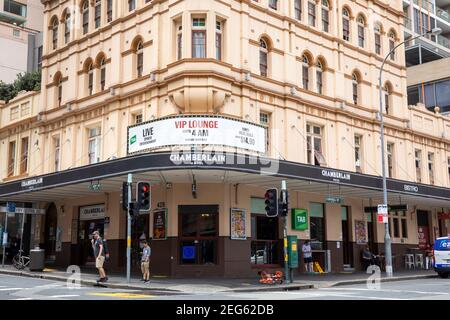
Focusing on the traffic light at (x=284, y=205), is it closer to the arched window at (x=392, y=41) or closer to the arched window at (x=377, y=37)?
the arched window at (x=377, y=37)

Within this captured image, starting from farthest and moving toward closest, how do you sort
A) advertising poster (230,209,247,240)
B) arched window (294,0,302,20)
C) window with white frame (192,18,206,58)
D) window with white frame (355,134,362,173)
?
window with white frame (355,134,362,173) → arched window (294,0,302,20) → window with white frame (192,18,206,58) → advertising poster (230,209,247,240)

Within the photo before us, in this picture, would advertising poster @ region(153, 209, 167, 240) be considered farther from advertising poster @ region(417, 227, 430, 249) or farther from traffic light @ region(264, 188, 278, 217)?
advertising poster @ region(417, 227, 430, 249)

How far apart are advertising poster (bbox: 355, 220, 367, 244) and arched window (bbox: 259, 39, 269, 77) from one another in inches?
383

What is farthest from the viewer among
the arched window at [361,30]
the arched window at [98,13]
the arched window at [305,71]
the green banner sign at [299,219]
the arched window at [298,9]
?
the arched window at [361,30]

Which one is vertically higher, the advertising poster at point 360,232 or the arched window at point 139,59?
the arched window at point 139,59

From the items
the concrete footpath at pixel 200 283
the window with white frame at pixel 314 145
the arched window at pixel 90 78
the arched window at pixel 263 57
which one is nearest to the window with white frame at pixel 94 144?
the arched window at pixel 90 78

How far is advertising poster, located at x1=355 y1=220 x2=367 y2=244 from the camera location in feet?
99.5

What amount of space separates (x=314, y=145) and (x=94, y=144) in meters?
11.2

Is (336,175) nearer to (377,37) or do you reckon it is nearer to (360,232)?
(360,232)

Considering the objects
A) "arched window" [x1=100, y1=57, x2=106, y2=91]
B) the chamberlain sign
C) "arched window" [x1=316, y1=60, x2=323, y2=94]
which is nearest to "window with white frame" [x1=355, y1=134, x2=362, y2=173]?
"arched window" [x1=316, y1=60, x2=323, y2=94]

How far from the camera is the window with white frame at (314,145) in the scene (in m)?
28.3

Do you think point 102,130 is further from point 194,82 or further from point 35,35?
point 35,35

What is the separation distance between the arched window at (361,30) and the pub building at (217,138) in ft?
0.42

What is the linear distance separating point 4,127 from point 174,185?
17.2 meters
